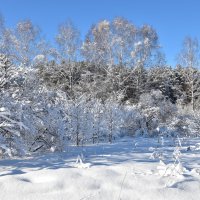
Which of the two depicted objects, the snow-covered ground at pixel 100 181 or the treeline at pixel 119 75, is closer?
the snow-covered ground at pixel 100 181

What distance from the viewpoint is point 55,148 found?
22.8 feet

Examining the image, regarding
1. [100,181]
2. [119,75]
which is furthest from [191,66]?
[100,181]

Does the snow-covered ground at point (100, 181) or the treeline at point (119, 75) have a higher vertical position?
the treeline at point (119, 75)

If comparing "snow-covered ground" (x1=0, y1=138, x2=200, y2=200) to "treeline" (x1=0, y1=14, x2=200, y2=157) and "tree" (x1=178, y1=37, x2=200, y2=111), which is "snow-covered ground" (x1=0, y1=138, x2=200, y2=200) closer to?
"treeline" (x1=0, y1=14, x2=200, y2=157)

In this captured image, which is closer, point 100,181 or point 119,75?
point 100,181

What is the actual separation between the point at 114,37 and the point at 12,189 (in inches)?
920

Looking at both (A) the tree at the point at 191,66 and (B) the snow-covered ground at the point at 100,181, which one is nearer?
(B) the snow-covered ground at the point at 100,181

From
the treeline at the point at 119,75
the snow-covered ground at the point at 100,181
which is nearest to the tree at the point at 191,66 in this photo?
the treeline at the point at 119,75

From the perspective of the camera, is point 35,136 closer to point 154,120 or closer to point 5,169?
point 5,169

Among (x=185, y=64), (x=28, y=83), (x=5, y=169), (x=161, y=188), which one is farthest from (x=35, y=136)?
(x=185, y=64)

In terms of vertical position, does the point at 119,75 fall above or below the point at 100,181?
above

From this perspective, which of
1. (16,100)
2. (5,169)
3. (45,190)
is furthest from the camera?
(16,100)

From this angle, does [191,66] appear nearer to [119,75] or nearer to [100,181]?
[119,75]

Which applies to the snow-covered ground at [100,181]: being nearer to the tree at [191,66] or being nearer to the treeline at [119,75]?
the treeline at [119,75]
